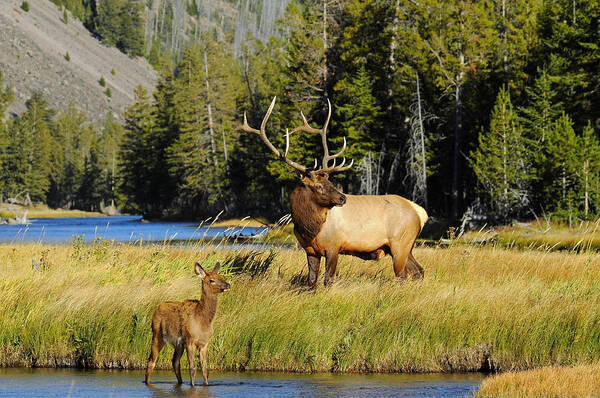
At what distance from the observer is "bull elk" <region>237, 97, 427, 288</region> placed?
1218 cm

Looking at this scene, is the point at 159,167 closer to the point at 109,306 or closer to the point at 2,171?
the point at 2,171

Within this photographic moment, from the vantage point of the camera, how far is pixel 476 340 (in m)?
10.5

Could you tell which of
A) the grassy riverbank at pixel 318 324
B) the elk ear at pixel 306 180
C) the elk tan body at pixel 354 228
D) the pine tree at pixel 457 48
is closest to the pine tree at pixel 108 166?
the pine tree at pixel 457 48

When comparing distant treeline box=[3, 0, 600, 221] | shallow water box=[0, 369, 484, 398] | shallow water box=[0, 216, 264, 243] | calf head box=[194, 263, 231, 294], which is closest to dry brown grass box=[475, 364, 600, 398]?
shallow water box=[0, 369, 484, 398]

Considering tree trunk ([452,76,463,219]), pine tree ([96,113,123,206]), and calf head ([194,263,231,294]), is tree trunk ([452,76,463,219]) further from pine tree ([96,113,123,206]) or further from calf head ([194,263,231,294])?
pine tree ([96,113,123,206])

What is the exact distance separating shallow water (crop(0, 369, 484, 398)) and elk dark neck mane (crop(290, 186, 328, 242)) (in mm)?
2907

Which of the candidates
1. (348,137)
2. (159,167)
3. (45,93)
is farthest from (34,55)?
(348,137)

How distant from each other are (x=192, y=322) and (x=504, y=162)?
29.8 meters

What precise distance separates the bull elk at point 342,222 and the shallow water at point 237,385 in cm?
280

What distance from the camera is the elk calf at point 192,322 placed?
8.45m

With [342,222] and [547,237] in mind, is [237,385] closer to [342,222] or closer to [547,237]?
[342,222]

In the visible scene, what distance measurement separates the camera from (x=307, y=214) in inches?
481

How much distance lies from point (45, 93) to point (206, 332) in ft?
563

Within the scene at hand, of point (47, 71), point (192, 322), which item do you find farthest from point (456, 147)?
point (47, 71)
